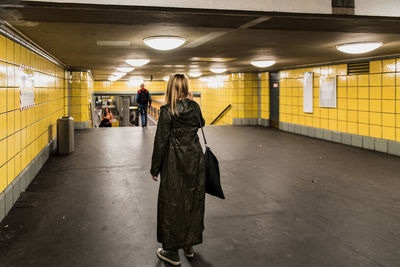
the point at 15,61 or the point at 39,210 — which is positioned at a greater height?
the point at 15,61

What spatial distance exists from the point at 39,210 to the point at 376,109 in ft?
21.7

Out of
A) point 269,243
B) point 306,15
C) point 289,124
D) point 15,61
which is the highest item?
point 306,15

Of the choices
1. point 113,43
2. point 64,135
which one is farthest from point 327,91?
point 64,135

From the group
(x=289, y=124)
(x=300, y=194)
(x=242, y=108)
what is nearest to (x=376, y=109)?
(x=289, y=124)

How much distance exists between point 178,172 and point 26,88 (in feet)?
10.2

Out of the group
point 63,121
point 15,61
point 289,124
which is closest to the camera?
point 15,61

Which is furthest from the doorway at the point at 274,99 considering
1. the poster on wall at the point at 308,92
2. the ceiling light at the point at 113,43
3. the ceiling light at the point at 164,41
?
the ceiling light at the point at 164,41

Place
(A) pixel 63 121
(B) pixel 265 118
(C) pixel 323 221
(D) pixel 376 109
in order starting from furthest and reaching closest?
(B) pixel 265 118 < (D) pixel 376 109 < (A) pixel 63 121 < (C) pixel 323 221

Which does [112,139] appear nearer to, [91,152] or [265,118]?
[91,152]

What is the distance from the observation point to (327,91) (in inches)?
322

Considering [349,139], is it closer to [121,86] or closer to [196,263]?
[196,263]

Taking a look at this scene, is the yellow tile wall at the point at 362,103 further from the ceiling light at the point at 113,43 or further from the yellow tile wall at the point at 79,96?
the yellow tile wall at the point at 79,96

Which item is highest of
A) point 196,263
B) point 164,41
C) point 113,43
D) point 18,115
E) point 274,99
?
point 113,43

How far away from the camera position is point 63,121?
6305mm
